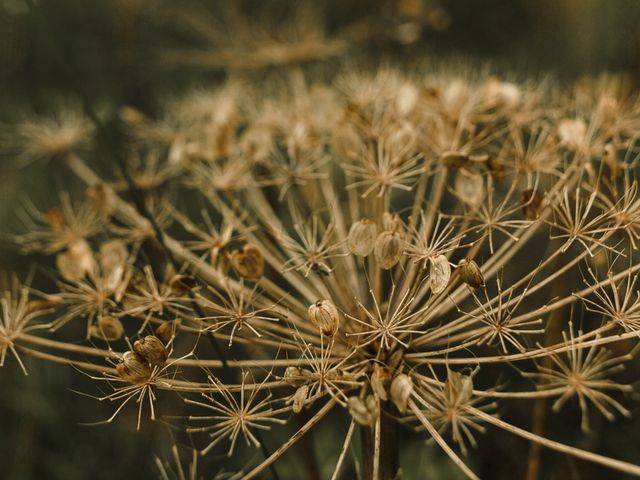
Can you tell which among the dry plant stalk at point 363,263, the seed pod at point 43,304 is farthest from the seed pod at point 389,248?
the seed pod at point 43,304

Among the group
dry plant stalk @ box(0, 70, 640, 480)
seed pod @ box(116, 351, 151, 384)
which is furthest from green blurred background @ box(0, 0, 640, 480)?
seed pod @ box(116, 351, 151, 384)

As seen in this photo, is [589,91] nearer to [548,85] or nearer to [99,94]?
[548,85]

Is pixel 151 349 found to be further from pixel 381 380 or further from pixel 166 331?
pixel 381 380

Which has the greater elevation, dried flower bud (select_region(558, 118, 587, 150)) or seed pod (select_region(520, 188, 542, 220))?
dried flower bud (select_region(558, 118, 587, 150))

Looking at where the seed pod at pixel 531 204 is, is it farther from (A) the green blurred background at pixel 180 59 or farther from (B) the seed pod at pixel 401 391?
(A) the green blurred background at pixel 180 59

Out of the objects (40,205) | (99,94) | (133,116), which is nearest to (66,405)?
(40,205)

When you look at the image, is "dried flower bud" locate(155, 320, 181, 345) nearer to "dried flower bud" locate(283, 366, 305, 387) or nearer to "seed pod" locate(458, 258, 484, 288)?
"dried flower bud" locate(283, 366, 305, 387)
